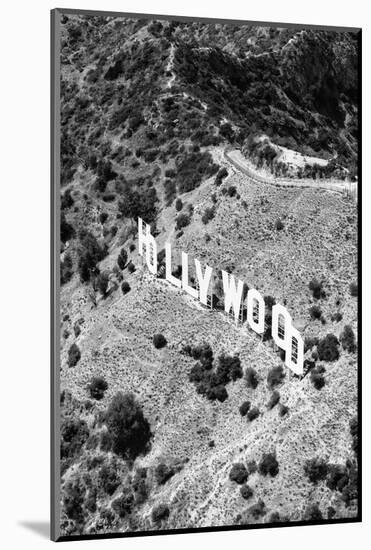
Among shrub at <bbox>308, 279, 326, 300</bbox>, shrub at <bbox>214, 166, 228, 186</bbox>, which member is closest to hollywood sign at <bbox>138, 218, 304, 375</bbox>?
shrub at <bbox>308, 279, 326, 300</bbox>

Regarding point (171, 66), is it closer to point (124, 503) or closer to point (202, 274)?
point (202, 274)

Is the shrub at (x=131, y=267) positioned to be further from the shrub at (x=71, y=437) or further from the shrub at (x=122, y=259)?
the shrub at (x=71, y=437)

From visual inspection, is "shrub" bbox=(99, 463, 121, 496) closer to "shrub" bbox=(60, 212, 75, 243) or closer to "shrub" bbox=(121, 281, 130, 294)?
"shrub" bbox=(121, 281, 130, 294)

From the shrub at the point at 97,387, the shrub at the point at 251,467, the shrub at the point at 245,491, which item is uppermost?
the shrub at the point at 97,387

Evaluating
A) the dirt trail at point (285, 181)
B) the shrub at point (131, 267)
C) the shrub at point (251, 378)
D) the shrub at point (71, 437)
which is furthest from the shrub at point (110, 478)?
the dirt trail at point (285, 181)

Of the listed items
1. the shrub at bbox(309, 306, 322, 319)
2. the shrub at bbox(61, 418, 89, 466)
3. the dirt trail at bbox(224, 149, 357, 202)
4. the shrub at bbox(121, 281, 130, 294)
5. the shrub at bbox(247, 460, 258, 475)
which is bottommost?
the shrub at bbox(247, 460, 258, 475)

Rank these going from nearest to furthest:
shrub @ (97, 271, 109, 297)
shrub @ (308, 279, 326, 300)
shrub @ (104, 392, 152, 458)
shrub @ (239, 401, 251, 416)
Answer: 1. shrub @ (104, 392, 152, 458)
2. shrub @ (97, 271, 109, 297)
3. shrub @ (239, 401, 251, 416)
4. shrub @ (308, 279, 326, 300)

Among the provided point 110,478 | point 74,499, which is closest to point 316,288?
point 110,478
